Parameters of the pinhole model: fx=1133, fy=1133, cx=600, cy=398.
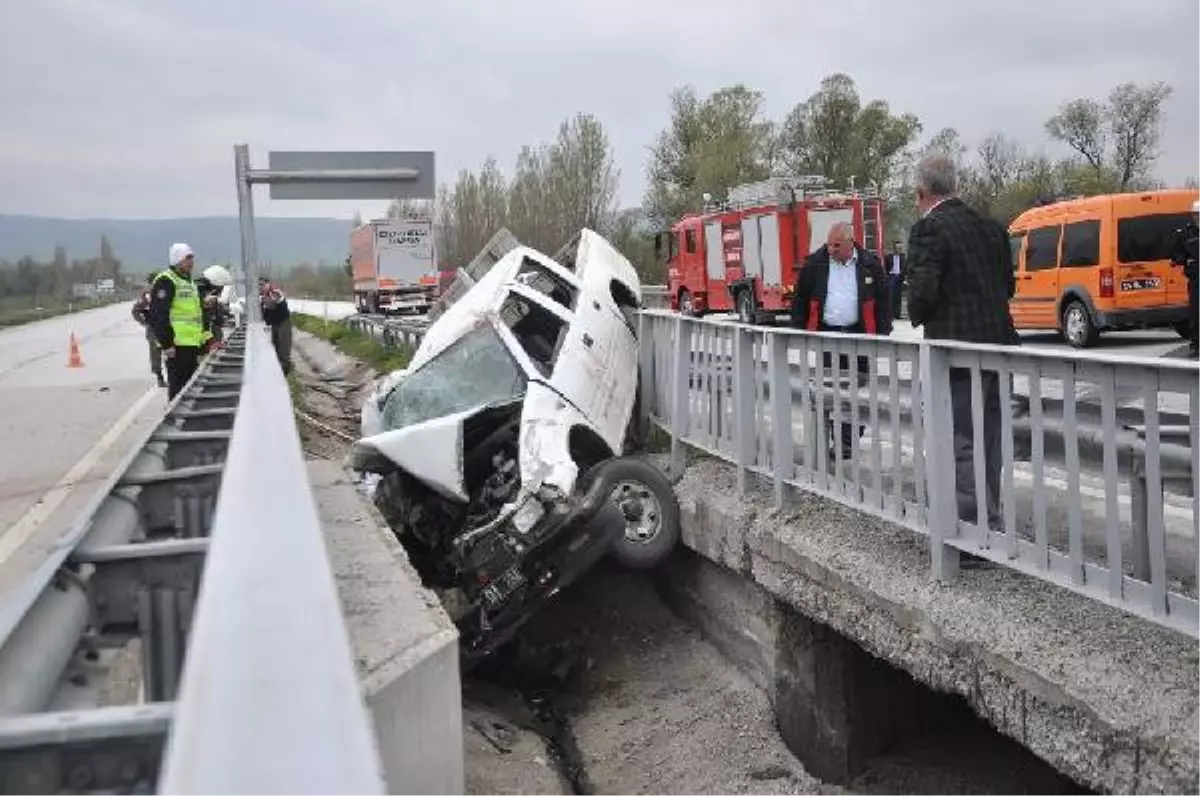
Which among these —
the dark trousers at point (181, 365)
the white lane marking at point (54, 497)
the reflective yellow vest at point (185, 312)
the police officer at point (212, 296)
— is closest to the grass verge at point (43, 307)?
the police officer at point (212, 296)

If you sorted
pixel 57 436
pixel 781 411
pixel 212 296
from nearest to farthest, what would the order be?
pixel 781 411
pixel 212 296
pixel 57 436

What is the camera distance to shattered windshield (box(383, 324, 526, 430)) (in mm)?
7520

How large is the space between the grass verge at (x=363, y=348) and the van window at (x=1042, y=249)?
9.98 m

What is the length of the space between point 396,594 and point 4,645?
241 centimetres

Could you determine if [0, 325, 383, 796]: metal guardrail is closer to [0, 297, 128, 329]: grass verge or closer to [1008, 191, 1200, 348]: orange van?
[1008, 191, 1200, 348]: orange van

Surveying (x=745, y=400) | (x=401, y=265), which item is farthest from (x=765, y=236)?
(x=401, y=265)

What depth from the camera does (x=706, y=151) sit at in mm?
52188

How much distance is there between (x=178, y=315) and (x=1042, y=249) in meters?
13.1

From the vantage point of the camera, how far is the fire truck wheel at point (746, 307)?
25734mm

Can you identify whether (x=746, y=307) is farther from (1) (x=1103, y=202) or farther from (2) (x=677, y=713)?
(2) (x=677, y=713)

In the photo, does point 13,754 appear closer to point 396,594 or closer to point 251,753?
point 251,753

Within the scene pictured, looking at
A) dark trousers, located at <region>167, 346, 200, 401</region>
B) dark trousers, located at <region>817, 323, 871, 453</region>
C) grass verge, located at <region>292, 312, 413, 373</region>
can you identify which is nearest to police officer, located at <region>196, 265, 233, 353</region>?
dark trousers, located at <region>167, 346, 200, 401</region>

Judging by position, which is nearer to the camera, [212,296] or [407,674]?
[407,674]

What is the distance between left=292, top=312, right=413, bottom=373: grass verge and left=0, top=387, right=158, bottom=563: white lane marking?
4.19 metres
